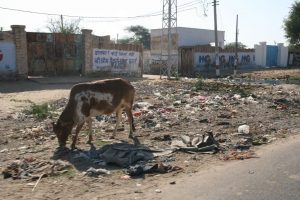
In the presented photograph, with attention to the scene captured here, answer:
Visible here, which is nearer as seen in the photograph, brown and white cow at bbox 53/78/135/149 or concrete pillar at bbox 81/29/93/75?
brown and white cow at bbox 53/78/135/149

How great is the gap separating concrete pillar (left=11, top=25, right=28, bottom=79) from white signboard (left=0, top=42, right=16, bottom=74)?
8.6 inches

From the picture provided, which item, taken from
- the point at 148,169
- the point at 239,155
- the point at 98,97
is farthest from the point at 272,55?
the point at 148,169

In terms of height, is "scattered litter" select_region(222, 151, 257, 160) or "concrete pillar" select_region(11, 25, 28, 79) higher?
"concrete pillar" select_region(11, 25, 28, 79)

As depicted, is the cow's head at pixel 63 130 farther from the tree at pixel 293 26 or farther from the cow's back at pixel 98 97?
the tree at pixel 293 26

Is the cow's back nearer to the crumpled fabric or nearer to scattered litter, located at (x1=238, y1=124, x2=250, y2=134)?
the crumpled fabric

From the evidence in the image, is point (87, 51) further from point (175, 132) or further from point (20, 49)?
point (175, 132)

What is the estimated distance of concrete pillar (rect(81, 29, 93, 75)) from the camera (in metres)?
28.8

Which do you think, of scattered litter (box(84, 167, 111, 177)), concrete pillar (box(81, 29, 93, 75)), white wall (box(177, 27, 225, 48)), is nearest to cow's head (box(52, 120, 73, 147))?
scattered litter (box(84, 167, 111, 177))

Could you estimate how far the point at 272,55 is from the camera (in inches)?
2096

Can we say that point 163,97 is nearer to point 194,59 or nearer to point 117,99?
point 117,99

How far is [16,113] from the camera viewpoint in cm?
1506

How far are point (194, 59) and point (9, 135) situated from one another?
106 ft

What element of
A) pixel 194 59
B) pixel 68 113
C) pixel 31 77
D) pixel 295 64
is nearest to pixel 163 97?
pixel 68 113

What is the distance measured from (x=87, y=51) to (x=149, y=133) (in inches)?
740
